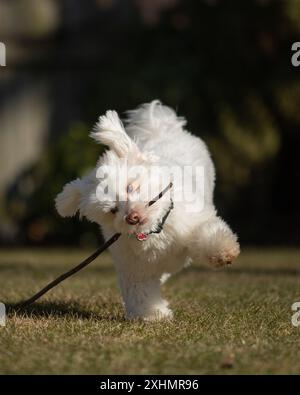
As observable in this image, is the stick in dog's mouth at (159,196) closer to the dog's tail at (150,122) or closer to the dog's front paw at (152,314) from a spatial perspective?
the dog's front paw at (152,314)

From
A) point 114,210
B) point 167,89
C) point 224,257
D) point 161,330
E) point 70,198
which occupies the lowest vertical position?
point 161,330

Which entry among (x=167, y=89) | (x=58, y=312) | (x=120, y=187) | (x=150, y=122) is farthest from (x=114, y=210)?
(x=167, y=89)

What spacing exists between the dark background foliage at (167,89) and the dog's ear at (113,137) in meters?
7.16

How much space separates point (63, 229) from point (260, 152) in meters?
3.26

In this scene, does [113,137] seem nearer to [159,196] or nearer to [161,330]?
[159,196]

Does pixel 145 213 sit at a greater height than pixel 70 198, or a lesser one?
lesser

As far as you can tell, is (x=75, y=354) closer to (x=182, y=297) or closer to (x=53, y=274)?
(x=182, y=297)

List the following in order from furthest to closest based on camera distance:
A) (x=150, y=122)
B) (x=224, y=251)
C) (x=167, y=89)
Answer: (x=167, y=89), (x=150, y=122), (x=224, y=251)

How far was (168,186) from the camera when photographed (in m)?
5.16

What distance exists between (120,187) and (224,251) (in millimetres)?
843

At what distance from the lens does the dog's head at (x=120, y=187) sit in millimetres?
4898

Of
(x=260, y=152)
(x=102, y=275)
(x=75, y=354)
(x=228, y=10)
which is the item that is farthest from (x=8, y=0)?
(x=75, y=354)

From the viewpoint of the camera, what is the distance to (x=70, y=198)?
210 inches
